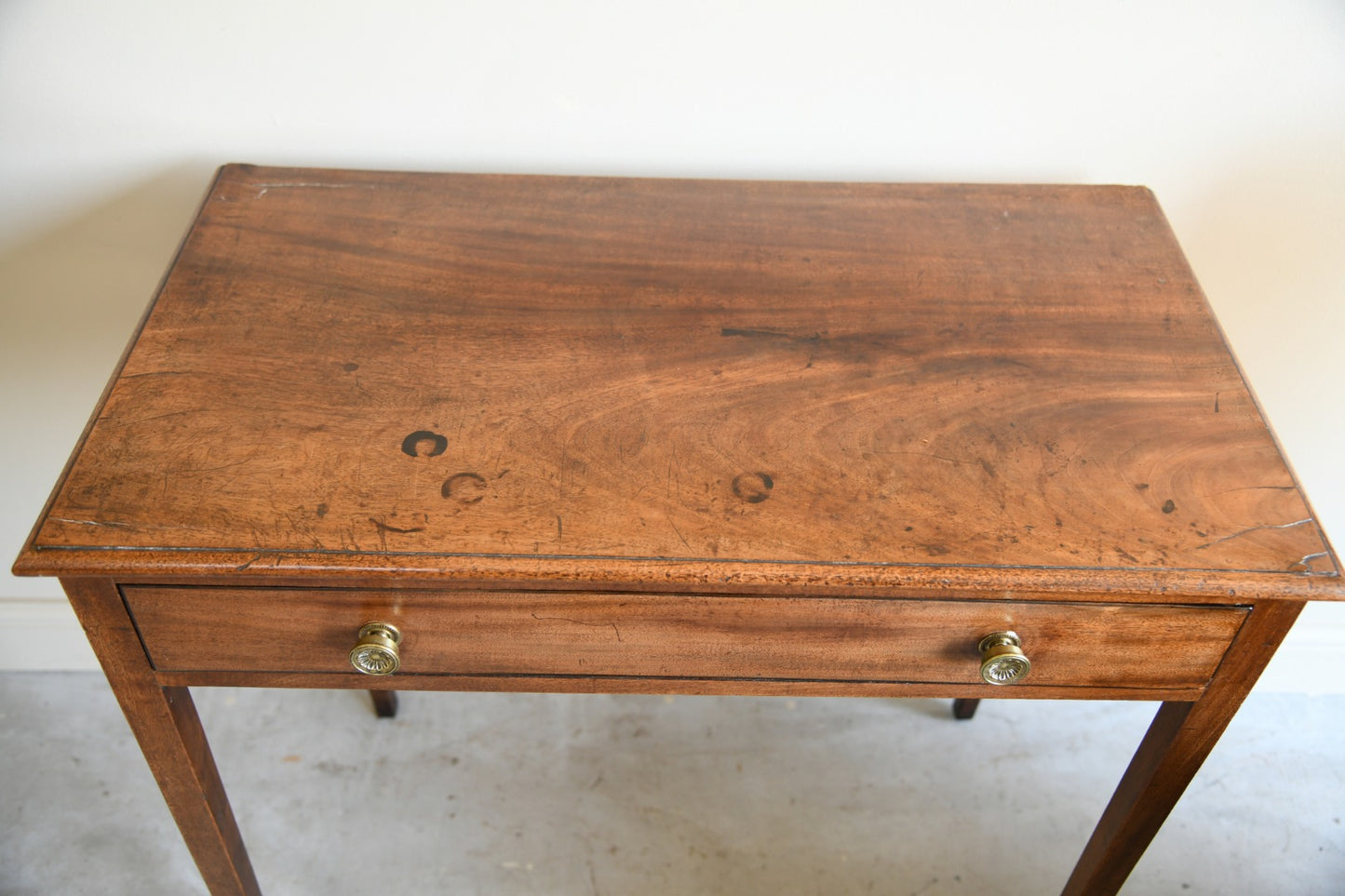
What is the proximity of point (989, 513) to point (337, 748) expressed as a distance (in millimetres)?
1097

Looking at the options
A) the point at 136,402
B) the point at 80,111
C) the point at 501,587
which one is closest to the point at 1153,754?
the point at 501,587

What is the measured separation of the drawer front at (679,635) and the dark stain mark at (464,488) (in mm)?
82

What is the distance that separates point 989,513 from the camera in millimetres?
831

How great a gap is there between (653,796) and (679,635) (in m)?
0.70

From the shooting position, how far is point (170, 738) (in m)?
0.96

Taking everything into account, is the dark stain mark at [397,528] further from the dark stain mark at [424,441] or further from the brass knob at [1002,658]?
the brass knob at [1002,658]

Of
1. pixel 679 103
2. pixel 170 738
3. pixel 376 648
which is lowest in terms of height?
pixel 170 738

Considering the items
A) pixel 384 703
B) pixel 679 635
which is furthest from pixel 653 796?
pixel 679 635

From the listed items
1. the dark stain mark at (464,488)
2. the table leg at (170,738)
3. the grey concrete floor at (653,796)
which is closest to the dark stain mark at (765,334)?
the dark stain mark at (464,488)

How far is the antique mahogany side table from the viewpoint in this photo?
0.80 meters

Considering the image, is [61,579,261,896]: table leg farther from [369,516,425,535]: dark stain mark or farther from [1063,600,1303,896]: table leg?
[1063,600,1303,896]: table leg

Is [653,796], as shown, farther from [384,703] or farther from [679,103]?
[679,103]

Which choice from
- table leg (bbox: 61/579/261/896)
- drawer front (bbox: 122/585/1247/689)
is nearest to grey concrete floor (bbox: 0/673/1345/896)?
table leg (bbox: 61/579/261/896)

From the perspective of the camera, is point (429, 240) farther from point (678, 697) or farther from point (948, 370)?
point (678, 697)
